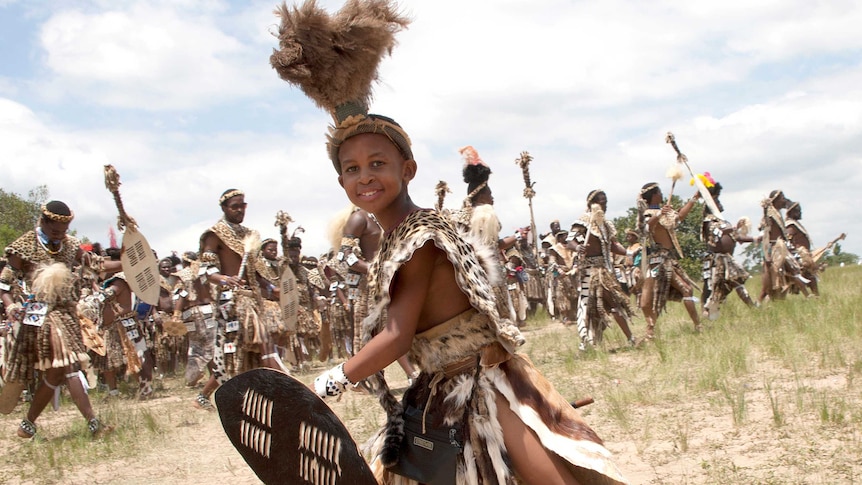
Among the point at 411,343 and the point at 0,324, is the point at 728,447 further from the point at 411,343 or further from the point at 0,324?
the point at 0,324

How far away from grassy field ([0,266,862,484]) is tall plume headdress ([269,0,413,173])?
2781 mm

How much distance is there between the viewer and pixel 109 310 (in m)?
10.3

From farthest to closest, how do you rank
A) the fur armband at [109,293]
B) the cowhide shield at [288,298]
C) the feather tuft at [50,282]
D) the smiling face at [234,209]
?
the fur armband at [109,293], the cowhide shield at [288,298], the smiling face at [234,209], the feather tuft at [50,282]

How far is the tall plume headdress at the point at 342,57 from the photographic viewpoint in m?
2.41

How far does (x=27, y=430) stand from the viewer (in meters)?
6.54

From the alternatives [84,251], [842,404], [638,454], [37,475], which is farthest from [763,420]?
[84,251]

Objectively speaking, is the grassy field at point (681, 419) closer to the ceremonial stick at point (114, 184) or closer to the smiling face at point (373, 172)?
the ceremonial stick at point (114, 184)

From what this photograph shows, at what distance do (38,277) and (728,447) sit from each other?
17.9ft

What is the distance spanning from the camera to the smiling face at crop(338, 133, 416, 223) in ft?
8.25

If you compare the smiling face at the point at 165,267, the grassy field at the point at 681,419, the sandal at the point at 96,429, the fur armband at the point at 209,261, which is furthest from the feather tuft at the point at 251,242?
the smiling face at the point at 165,267

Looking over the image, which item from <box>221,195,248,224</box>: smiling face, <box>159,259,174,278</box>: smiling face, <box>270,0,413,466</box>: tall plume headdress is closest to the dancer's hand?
<box>270,0,413,466</box>: tall plume headdress

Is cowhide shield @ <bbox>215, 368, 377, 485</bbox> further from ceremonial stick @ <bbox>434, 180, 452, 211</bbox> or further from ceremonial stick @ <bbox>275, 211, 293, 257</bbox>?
A: ceremonial stick @ <bbox>275, 211, 293, 257</bbox>

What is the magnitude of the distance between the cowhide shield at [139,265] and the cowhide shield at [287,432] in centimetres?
506

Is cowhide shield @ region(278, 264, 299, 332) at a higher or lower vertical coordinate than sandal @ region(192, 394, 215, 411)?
higher
